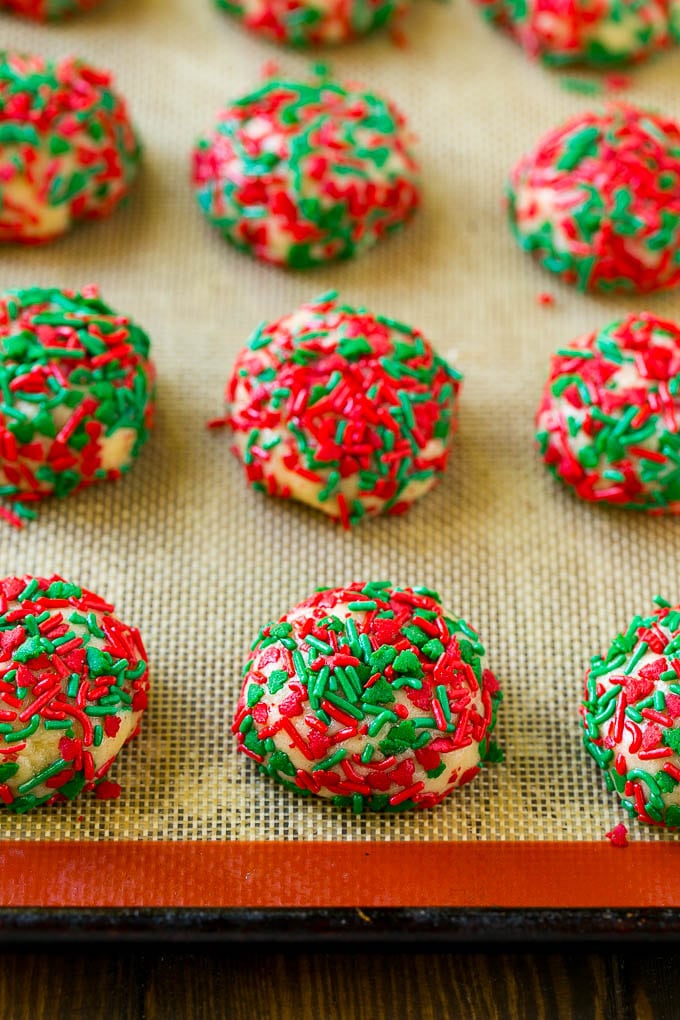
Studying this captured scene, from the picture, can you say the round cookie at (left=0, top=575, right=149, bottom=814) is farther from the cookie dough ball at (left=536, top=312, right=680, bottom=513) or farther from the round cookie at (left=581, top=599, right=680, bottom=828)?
the cookie dough ball at (left=536, top=312, right=680, bottom=513)

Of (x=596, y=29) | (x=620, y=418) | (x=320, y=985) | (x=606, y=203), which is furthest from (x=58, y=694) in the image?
(x=596, y=29)

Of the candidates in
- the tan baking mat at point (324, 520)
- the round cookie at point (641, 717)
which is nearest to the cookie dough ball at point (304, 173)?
the tan baking mat at point (324, 520)

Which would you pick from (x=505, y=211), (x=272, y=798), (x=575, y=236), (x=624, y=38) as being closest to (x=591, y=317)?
(x=575, y=236)

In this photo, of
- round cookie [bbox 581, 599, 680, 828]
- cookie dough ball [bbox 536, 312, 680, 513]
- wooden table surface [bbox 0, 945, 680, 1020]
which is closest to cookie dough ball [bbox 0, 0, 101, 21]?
cookie dough ball [bbox 536, 312, 680, 513]

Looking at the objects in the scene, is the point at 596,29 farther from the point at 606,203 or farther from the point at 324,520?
the point at 324,520

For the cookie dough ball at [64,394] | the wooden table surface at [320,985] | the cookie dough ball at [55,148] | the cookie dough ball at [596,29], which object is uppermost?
the cookie dough ball at [596,29]

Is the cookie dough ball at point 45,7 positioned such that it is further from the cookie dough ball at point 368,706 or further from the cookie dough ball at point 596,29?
the cookie dough ball at point 368,706
